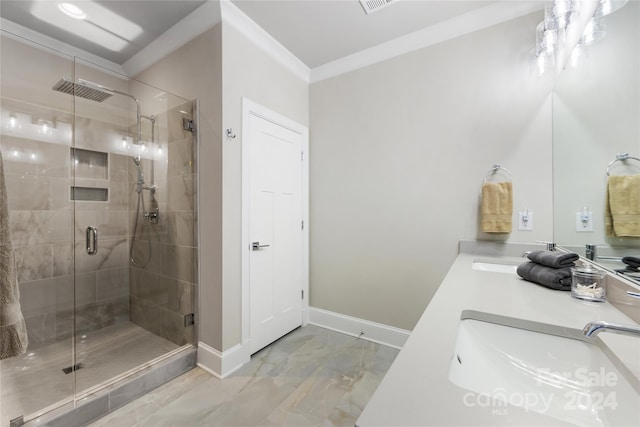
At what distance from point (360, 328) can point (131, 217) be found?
236 cm

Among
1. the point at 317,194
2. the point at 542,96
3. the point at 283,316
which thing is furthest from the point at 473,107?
the point at 283,316

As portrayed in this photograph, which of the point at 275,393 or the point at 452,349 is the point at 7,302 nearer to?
the point at 275,393

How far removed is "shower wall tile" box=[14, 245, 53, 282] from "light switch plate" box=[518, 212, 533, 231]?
365 centimetres

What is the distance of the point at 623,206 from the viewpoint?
101cm

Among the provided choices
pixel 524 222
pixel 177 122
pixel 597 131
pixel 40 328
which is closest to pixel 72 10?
pixel 177 122

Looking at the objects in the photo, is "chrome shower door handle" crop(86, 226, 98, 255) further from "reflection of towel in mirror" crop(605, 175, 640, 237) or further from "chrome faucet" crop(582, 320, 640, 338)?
"reflection of towel in mirror" crop(605, 175, 640, 237)

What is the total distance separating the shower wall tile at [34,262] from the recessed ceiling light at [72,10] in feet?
6.01

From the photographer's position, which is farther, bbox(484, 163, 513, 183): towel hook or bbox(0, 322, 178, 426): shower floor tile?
bbox(484, 163, 513, 183): towel hook

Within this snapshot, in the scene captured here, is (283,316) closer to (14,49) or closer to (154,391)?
(154,391)

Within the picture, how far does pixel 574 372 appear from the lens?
667mm

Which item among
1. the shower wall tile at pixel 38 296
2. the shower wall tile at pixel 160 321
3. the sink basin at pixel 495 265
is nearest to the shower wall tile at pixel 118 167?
the shower wall tile at pixel 38 296

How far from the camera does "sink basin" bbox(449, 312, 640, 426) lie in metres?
0.52

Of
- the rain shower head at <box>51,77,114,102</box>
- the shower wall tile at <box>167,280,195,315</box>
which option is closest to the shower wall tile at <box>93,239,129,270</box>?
the shower wall tile at <box>167,280,195,315</box>

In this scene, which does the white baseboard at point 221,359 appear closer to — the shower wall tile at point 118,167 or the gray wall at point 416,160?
the gray wall at point 416,160
